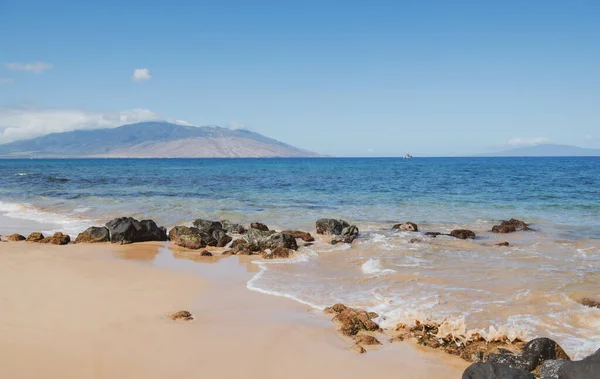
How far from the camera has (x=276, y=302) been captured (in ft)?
30.5

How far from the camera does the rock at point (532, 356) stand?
6.14 m

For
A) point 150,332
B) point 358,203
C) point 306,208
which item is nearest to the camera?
point 150,332

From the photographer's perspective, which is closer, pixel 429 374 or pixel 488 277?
pixel 429 374

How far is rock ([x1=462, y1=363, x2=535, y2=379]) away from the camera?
17.1 ft

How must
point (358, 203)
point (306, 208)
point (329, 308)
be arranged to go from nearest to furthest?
point (329, 308)
point (306, 208)
point (358, 203)

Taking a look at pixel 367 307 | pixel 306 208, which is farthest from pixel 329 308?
pixel 306 208

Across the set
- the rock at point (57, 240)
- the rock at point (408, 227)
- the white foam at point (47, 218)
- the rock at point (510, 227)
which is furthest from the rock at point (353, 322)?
the white foam at point (47, 218)

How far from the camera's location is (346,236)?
16.9 meters

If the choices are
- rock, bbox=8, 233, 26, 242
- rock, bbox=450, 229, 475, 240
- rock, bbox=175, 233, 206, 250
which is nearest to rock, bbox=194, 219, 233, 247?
rock, bbox=175, 233, 206, 250

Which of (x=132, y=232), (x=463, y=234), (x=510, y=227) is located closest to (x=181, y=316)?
(x=132, y=232)

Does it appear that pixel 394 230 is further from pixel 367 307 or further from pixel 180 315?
pixel 180 315

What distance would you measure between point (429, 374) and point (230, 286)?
18.0ft

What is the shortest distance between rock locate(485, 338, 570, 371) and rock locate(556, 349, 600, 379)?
3.01 ft

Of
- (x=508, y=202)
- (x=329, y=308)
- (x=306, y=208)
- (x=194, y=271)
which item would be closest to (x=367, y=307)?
(x=329, y=308)
